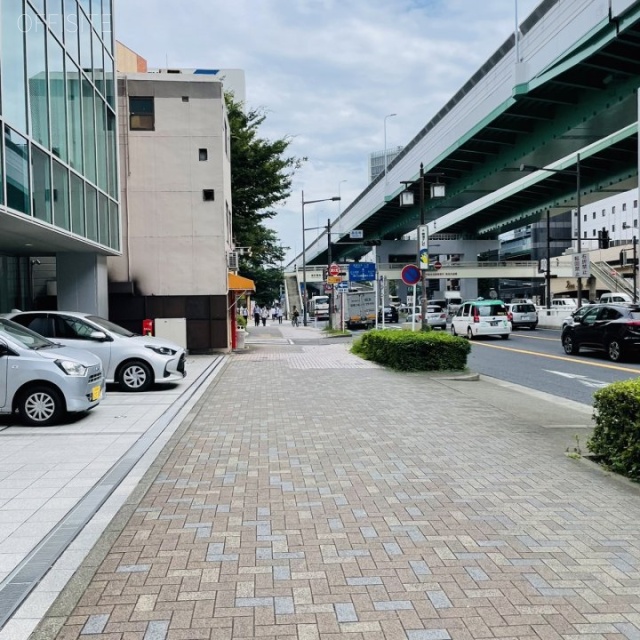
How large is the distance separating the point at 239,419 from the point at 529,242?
107 metres

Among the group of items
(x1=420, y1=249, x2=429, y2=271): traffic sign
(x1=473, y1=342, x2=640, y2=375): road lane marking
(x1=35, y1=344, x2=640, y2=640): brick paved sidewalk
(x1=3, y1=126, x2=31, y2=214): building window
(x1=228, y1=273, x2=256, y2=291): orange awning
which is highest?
(x1=3, y1=126, x2=31, y2=214): building window

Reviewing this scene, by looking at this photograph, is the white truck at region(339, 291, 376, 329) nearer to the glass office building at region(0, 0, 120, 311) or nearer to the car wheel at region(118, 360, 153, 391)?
the glass office building at region(0, 0, 120, 311)

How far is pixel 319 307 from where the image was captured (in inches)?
2682

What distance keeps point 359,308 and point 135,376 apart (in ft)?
108

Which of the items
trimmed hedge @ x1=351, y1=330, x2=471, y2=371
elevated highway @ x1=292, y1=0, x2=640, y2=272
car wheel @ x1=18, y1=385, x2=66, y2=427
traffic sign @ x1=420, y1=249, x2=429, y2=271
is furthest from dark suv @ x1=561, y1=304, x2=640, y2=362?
car wheel @ x1=18, y1=385, x2=66, y2=427

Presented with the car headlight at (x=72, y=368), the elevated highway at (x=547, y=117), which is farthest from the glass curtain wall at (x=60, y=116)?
the elevated highway at (x=547, y=117)

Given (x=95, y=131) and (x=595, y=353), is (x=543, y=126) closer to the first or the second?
(x=595, y=353)

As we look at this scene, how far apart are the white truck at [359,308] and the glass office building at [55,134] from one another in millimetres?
27008

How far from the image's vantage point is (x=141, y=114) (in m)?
21.1

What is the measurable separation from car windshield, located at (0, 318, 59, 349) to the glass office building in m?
1.94

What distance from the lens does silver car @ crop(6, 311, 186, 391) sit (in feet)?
40.7

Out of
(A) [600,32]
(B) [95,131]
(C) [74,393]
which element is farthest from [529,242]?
(C) [74,393]

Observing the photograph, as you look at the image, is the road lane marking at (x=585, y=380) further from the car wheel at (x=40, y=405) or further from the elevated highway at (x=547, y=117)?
the car wheel at (x=40, y=405)

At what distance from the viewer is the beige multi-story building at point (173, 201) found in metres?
21.0
